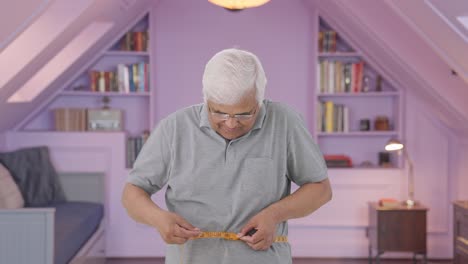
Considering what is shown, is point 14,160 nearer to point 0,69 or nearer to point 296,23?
point 0,69

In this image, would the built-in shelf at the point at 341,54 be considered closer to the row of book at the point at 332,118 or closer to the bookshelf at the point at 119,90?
the row of book at the point at 332,118

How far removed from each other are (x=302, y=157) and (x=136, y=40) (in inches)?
165

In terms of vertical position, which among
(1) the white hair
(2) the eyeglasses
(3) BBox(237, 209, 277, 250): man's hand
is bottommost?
(3) BBox(237, 209, 277, 250): man's hand

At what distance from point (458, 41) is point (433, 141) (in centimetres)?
220

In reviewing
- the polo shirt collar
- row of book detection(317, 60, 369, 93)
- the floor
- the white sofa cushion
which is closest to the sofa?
the white sofa cushion

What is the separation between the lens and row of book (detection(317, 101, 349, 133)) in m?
5.46

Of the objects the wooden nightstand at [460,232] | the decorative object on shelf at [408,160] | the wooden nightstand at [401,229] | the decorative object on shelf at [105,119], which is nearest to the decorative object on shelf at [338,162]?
the decorative object on shelf at [408,160]

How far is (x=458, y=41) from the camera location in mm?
3320

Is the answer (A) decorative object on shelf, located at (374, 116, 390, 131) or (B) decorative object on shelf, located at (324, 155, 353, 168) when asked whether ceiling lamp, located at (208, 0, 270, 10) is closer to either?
(B) decorative object on shelf, located at (324, 155, 353, 168)

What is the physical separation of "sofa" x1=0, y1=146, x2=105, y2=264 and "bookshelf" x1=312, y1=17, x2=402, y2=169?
2131mm

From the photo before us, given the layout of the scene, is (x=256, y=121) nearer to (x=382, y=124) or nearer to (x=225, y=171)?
(x=225, y=171)

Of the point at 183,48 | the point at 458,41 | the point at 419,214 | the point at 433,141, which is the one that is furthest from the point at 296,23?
the point at 458,41

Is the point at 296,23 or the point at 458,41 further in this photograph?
the point at 296,23

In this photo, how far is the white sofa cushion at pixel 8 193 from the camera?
14.0 feet
